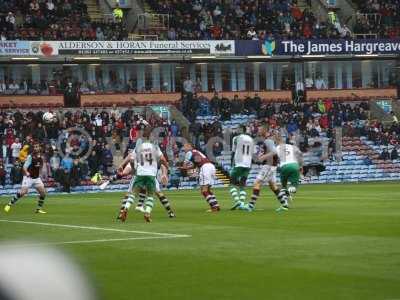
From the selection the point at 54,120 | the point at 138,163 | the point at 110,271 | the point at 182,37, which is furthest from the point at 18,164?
the point at 110,271

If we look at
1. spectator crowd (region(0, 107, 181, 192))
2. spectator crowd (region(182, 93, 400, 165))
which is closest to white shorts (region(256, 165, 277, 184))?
spectator crowd (region(0, 107, 181, 192))

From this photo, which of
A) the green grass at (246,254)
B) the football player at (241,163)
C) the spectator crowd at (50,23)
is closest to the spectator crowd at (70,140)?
the spectator crowd at (50,23)

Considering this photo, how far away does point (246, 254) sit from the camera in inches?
515

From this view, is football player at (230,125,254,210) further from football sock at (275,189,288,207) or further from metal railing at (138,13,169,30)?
metal railing at (138,13,169,30)

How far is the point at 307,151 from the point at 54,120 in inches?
594

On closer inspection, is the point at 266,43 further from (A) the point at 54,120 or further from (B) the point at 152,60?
(A) the point at 54,120

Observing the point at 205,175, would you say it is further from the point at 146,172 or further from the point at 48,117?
the point at 48,117

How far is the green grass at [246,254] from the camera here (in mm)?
9219

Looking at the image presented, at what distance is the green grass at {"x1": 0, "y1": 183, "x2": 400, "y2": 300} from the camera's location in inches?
363

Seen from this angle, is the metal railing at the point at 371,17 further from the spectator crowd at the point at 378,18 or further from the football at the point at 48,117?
the football at the point at 48,117

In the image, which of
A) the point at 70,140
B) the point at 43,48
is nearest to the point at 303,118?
the point at 70,140

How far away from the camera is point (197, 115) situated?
183 ft

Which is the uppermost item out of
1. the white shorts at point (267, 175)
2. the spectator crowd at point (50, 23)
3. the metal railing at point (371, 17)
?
the metal railing at point (371, 17)

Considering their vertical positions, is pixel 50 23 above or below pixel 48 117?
above
